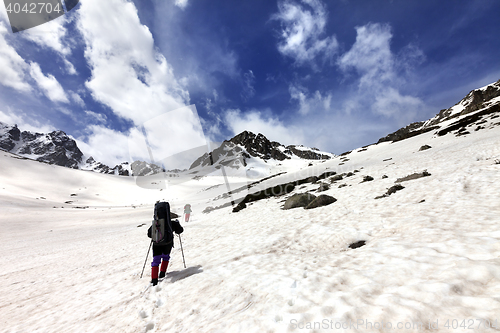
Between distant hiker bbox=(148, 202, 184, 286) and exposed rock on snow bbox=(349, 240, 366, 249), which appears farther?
distant hiker bbox=(148, 202, 184, 286)

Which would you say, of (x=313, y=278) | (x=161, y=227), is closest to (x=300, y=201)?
(x=313, y=278)

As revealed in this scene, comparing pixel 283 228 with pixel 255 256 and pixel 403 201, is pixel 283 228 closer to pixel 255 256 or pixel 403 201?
pixel 255 256

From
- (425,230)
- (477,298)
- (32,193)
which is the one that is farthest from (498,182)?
(32,193)

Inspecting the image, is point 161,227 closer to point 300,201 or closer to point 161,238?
point 161,238

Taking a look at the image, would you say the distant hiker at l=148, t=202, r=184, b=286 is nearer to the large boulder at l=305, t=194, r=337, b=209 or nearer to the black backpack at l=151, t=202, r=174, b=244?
the black backpack at l=151, t=202, r=174, b=244

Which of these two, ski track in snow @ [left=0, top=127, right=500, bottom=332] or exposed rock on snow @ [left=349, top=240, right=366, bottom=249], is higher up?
ski track in snow @ [left=0, top=127, right=500, bottom=332]

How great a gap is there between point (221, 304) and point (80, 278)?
7.52 meters

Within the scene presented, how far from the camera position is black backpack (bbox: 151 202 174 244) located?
6.31 metres

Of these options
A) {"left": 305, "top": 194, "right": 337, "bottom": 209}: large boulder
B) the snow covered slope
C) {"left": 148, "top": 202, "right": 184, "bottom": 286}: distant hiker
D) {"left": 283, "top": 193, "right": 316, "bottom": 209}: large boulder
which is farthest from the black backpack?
{"left": 283, "top": 193, "right": 316, "bottom": 209}: large boulder

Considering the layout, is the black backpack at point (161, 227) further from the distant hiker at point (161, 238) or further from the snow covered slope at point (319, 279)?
the snow covered slope at point (319, 279)

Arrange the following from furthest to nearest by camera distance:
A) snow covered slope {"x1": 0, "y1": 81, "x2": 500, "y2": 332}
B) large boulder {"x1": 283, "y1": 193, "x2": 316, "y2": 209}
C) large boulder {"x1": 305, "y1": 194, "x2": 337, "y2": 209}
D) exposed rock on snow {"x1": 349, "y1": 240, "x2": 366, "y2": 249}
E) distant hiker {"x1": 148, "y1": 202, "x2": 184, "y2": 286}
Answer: large boulder {"x1": 283, "y1": 193, "x2": 316, "y2": 209}
large boulder {"x1": 305, "y1": 194, "x2": 337, "y2": 209}
distant hiker {"x1": 148, "y1": 202, "x2": 184, "y2": 286}
exposed rock on snow {"x1": 349, "y1": 240, "x2": 366, "y2": 249}
snow covered slope {"x1": 0, "y1": 81, "x2": 500, "y2": 332}

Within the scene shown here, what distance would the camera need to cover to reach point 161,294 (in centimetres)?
535

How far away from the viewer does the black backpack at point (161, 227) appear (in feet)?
20.7

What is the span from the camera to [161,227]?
6387 millimetres
